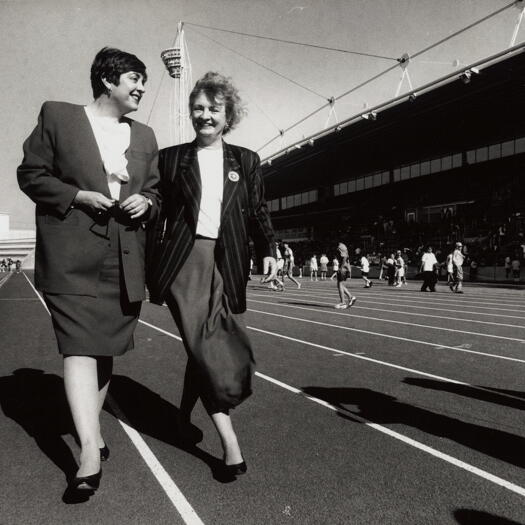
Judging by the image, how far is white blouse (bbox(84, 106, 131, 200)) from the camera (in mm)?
2674

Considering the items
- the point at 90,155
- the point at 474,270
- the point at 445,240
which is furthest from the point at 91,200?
the point at 445,240

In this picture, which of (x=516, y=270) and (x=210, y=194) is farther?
(x=516, y=270)

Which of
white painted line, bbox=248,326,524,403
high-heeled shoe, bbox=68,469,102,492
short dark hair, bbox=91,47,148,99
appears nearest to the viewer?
high-heeled shoe, bbox=68,469,102,492

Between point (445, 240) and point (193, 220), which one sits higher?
point (445, 240)

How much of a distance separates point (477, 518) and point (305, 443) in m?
1.14

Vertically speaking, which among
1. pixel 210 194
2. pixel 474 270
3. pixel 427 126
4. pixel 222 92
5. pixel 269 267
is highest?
pixel 427 126

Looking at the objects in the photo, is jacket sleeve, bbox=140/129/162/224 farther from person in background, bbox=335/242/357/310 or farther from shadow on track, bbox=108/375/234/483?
person in background, bbox=335/242/357/310

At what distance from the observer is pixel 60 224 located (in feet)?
8.46

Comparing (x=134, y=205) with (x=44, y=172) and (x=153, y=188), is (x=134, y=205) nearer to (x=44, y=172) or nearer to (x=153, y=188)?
(x=153, y=188)

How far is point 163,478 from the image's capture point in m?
2.82

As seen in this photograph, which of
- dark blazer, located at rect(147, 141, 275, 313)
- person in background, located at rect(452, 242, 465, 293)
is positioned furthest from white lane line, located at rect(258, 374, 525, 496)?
person in background, located at rect(452, 242, 465, 293)

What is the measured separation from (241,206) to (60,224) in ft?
2.86

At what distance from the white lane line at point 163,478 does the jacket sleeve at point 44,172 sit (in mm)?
1322

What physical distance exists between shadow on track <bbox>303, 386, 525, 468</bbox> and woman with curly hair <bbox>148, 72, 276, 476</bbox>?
4.38 feet
